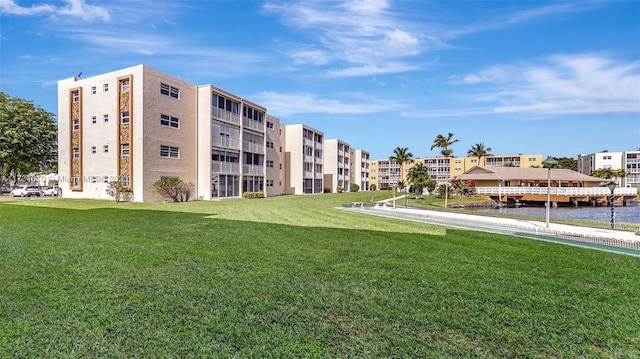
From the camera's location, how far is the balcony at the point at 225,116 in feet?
107

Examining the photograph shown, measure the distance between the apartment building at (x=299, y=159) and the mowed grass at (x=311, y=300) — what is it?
1681 inches

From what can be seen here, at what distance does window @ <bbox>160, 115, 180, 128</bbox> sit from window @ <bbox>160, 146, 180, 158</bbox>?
195cm

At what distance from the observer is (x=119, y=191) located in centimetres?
2561

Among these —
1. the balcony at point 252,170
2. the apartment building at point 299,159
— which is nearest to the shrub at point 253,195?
the balcony at point 252,170

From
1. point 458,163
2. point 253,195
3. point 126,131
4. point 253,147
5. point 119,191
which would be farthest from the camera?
point 458,163

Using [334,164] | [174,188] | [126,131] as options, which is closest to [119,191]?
[174,188]

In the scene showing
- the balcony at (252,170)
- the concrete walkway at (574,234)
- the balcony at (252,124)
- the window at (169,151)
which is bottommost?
the concrete walkway at (574,234)

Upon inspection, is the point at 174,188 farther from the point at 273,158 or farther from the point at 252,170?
the point at 273,158

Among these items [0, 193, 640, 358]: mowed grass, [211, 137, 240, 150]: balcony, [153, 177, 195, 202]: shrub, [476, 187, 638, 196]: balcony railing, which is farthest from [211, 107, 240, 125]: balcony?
[476, 187, 638, 196]: balcony railing

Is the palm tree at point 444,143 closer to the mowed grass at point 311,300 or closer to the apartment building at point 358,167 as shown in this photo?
the apartment building at point 358,167

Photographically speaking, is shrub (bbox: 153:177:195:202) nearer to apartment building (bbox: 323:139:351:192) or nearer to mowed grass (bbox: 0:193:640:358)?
mowed grass (bbox: 0:193:640:358)

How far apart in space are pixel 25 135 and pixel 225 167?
74.0 ft

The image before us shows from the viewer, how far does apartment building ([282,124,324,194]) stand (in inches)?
2020

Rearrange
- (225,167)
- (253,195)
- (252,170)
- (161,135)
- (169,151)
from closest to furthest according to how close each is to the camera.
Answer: (161,135) → (169,151) → (225,167) → (253,195) → (252,170)
